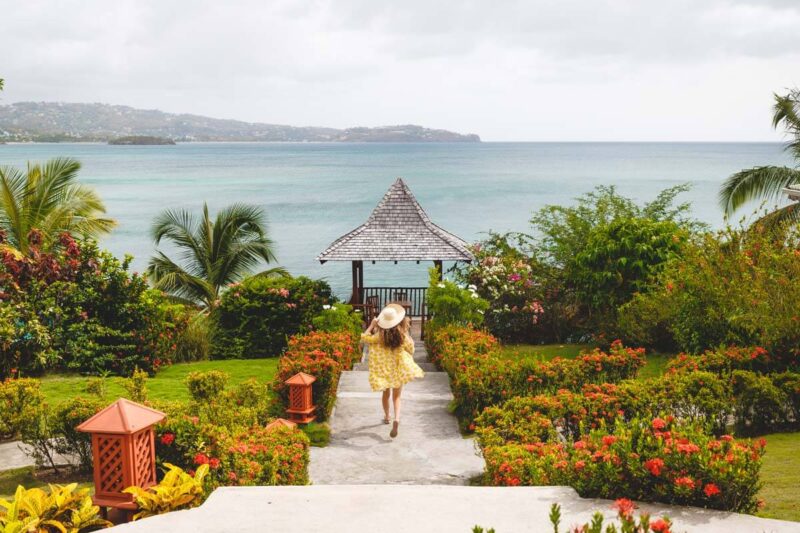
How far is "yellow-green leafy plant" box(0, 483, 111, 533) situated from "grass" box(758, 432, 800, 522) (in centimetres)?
520

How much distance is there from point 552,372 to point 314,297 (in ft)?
29.8

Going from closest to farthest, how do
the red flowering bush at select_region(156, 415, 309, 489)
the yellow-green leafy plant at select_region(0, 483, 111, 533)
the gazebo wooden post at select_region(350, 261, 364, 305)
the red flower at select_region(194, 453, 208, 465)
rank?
the yellow-green leafy plant at select_region(0, 483, 111, 533)
the red flower at select_region(194, 453, 208, 465)
the red flowering bush at select_region(156, 415, 309, 489)
the gazebo wooden post at select_region(350, 261, 364, 305)

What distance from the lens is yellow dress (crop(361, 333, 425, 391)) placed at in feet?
31.4

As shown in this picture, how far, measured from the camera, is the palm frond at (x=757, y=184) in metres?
20.4

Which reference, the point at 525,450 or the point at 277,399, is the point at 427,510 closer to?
the point at 525,450

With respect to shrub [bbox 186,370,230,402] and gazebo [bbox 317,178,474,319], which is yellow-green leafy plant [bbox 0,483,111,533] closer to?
shrub [bbox 186,370,230,402]

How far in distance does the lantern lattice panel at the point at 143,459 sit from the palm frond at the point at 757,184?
1801cm

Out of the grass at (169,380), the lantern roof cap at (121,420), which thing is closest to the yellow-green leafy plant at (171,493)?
the lantern roof cap at (121,420)

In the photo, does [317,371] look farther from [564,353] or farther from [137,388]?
[564,353]

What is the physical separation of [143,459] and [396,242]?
41.2 feet

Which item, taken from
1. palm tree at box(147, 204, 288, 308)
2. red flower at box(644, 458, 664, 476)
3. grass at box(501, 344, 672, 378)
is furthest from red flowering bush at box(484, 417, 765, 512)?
palm tree at box(147, 204, 288, 308)

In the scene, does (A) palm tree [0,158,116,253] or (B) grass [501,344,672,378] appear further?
(A) palm tree [0,158,116,253]

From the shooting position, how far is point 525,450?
7172mm

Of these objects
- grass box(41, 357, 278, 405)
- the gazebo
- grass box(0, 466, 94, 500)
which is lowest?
grass box(41, 357, 278, 405)
